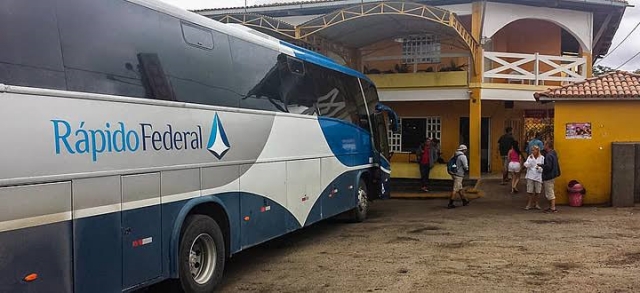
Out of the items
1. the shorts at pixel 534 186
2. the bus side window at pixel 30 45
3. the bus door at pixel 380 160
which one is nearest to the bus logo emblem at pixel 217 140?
the bus side window at pixel 30 45

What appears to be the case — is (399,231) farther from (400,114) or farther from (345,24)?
(400,114)

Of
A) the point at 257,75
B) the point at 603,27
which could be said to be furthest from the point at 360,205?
the point at 603,27

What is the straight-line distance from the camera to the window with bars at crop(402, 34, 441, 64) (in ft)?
65.8

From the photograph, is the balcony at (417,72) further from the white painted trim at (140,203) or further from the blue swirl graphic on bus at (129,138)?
the white painted trim at (140,203)

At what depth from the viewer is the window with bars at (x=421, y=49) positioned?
65.8ft

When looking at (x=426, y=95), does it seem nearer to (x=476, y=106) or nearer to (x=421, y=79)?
(x=421, y=79)

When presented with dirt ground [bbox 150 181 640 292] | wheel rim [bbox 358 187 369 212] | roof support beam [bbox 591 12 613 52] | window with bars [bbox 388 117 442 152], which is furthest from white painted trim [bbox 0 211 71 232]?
roof support beam [bbox 591 12 613 52]

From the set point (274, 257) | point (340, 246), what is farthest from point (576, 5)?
point (274, 257)

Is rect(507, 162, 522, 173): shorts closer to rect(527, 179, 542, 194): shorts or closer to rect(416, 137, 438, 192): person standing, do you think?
rect(527, 179, 542, 194): shorts

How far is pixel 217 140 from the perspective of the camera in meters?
6.50

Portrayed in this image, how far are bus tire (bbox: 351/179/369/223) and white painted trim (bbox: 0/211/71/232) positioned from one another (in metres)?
7.77

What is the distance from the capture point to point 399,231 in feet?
34.3

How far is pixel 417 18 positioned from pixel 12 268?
13.6 metres

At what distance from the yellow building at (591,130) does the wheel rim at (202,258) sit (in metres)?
Result: 9.92
